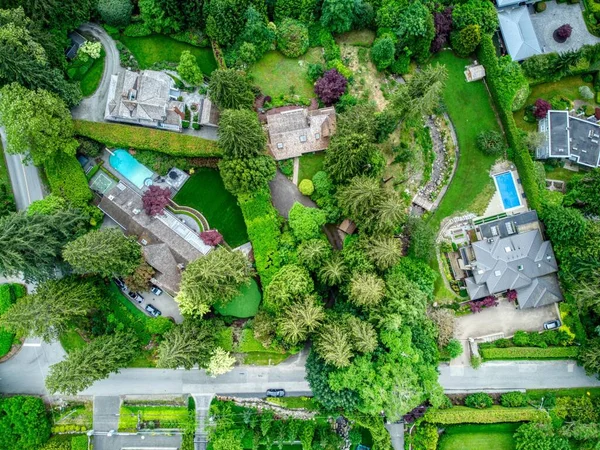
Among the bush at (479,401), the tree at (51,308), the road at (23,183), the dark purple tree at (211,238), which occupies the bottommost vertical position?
A: the bush at (479,401)

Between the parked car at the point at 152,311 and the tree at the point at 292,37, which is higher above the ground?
the tree at the point at 292,37

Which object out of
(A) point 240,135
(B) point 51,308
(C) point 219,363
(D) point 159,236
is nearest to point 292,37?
(A) point 240,135

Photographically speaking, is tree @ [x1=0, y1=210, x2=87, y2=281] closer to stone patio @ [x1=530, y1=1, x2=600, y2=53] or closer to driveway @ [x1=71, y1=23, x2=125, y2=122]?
driveway @ [x1=71, y1=23, x2=125, y2=122]

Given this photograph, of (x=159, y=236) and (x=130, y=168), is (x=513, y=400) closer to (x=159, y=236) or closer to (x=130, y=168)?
(x=159, y=236)

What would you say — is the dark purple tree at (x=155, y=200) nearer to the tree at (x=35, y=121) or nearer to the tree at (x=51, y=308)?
the tree at (x=35, y=121)

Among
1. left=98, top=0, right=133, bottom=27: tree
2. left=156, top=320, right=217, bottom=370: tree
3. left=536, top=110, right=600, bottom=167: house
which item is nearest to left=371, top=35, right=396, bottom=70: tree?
left=536, top=110, right=600, bottom=167: house

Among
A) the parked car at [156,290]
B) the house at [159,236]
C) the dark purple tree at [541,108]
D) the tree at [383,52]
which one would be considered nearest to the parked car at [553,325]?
the dark purple tree at [541,108]
